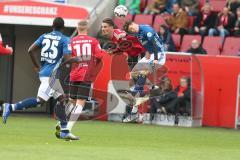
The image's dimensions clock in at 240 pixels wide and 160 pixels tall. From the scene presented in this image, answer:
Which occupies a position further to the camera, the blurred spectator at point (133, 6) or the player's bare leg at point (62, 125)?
the blurred spectator at point (133, 6)

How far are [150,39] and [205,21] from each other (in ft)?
25.3

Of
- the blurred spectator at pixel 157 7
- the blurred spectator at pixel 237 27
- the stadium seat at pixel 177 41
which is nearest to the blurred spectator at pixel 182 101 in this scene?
the blurred spectator at pixel 237 27

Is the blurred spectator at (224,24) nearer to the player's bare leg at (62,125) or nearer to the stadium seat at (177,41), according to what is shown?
the stadium seat at (177,41)

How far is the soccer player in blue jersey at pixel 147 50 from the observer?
1631cm

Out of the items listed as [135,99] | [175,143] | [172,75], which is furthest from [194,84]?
[175,143]

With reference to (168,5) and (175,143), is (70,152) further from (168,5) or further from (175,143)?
(168,5)

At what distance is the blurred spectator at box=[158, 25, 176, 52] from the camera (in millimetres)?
23578

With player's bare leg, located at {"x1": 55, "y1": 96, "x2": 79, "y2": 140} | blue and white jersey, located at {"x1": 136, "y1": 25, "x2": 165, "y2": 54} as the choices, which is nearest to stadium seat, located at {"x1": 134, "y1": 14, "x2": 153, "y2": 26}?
blue and white jersey, located at {"x1": 136, "y1": 25, "x2": 165, "y2": 54}

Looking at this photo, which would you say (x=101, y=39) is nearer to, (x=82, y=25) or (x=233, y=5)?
(x=233, y=5)

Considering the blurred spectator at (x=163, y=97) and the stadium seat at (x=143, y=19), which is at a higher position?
the stadium seat at (x=143, y=19)

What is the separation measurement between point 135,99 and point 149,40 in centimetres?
145

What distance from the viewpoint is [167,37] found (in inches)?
931

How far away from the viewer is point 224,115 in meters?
21.5

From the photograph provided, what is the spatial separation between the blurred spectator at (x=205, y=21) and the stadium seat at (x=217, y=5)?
0.88 m
